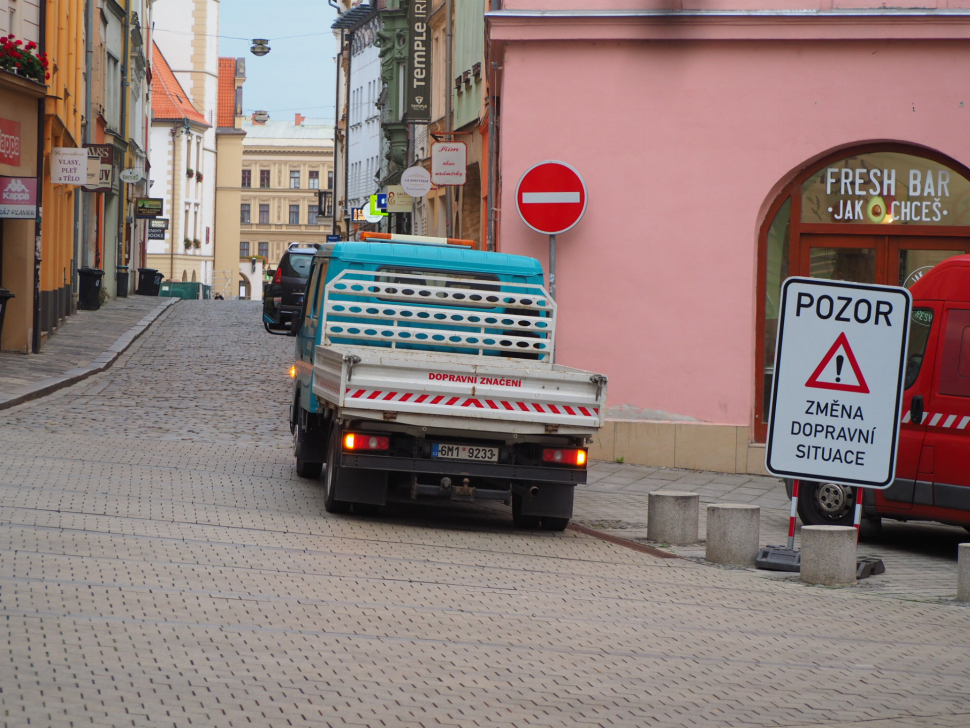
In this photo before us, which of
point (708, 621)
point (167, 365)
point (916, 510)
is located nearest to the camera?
point (708, 621)

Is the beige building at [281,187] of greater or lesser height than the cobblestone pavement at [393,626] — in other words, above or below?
above

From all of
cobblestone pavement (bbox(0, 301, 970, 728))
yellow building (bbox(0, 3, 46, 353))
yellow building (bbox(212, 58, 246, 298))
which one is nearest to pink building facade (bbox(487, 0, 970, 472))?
cobblestone pavement (bbox(0, 301, 970, 728))

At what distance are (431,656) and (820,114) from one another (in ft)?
33.2

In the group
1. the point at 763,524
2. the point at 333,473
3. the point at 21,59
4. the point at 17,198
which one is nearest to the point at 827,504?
the point at 763,524

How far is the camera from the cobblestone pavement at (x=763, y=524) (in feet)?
31.2

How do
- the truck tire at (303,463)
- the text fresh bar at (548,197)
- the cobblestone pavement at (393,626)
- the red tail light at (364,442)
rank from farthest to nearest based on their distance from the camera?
the text fresh bar at (548,197)
the truck tire at (303,463)
the red tail light at (364,442)
the cobblestone pavement at (393,626)

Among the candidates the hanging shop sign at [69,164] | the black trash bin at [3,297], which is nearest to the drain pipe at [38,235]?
the hanging shop sign at [69,164]

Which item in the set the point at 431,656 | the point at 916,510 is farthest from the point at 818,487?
the point at 431,656

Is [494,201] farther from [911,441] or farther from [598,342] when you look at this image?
[911,441]

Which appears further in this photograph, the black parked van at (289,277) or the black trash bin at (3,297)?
the black parked van at (289,277)

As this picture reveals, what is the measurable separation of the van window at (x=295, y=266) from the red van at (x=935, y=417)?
68.2ft

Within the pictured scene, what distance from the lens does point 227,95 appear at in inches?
4058

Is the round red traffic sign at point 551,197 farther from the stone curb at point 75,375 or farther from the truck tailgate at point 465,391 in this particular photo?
the stone curb at point 75,375

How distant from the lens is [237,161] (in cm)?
9775
